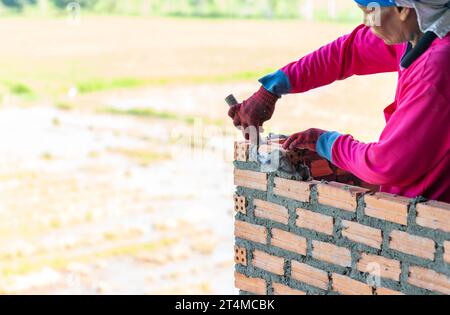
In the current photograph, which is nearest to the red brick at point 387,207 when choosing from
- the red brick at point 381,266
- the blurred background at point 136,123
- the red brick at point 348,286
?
the red brick at point 381,266

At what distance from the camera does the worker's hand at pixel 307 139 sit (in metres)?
2.54

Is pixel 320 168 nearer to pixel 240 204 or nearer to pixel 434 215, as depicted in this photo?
pixel 240 204

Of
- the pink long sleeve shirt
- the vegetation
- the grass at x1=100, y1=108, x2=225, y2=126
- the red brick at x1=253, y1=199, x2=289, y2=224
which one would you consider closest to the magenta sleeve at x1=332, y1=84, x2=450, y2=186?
the pink long sleeve shirt

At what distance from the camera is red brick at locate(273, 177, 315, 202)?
8.82 feet

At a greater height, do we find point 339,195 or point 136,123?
point 339,195

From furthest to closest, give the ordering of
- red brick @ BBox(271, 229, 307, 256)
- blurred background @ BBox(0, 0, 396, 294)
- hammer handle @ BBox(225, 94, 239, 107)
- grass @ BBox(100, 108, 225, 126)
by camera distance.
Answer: grass @ BBox(100, 108, 225, 126), blurred background @ BBox(0, 0, 396, 294), hammer handle @ BBox(225, 94, 239, 107), red brick @ BBox(271, 229, 307, 256)

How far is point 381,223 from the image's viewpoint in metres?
2.45

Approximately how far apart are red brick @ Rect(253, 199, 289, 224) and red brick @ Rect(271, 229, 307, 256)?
44 millimetres

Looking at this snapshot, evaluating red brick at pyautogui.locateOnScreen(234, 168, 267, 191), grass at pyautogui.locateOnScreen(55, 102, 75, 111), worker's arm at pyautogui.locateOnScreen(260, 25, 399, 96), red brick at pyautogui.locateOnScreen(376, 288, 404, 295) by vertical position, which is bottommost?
grass at pyautogui.locateOnScreen(55, 102, 75, 111)

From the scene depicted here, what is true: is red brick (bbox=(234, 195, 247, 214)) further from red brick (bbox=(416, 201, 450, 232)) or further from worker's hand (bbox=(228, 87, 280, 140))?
red brick (bbox=(416, 201, 450, 232))

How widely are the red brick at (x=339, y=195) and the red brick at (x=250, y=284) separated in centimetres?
47

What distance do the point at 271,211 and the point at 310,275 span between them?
0.26m

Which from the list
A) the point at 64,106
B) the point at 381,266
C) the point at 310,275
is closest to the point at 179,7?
the point at 64,106

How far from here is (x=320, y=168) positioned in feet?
9.72
